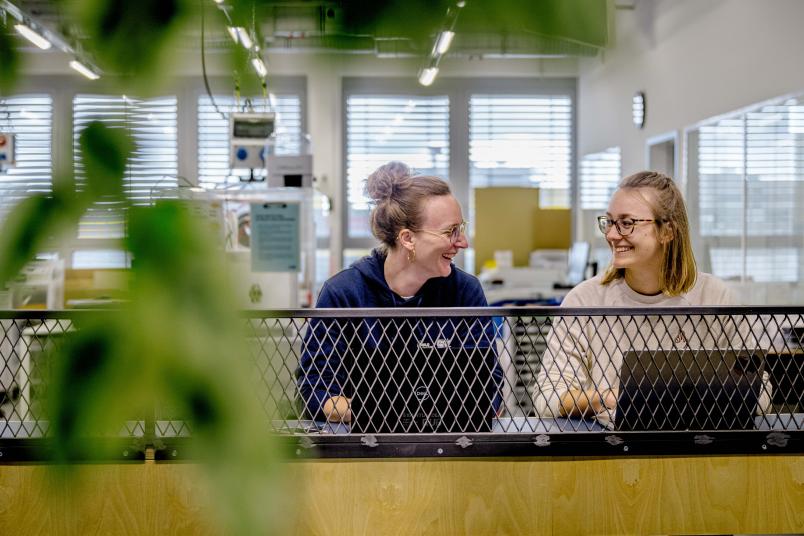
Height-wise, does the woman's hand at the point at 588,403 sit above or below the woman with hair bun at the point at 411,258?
below

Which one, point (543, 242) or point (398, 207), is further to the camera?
point (543, 242)

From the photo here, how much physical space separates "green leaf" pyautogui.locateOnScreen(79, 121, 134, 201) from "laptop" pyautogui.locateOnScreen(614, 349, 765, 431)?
79 centimetres

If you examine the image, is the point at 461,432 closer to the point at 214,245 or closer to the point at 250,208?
the point at 214,245

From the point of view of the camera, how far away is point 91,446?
0.28 metres

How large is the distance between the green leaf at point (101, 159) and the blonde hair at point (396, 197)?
76.4 inches

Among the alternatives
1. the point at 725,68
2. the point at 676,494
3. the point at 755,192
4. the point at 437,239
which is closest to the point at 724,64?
the point at 725,68

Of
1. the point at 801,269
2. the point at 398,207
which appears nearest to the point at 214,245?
the point at 398,207

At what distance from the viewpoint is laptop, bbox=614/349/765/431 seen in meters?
0.97

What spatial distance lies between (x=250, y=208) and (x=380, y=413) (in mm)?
3501

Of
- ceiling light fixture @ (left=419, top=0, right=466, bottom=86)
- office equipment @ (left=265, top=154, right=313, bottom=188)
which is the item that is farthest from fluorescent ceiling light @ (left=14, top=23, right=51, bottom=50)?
office equipment @ (left=265, top=154, right=313, bottom=188)

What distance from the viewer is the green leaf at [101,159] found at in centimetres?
25

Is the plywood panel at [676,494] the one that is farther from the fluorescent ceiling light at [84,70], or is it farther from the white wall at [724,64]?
the white wall at [724,64]

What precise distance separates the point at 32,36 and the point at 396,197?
199 cm

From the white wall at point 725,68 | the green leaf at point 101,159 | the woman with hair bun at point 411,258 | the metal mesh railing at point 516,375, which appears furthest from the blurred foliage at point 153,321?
the white wall at point 725,68
